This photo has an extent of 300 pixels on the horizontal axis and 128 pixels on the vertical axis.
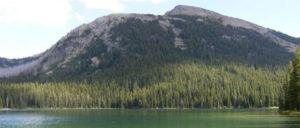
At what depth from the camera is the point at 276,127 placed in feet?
223

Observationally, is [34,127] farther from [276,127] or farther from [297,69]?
[297,69]

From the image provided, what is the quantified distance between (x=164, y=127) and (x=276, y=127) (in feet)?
74.9

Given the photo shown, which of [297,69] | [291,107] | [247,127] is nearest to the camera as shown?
[247,127]

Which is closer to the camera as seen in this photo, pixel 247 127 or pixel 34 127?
pixel 247 127

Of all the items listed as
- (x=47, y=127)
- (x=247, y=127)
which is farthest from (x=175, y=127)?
(x=47, y=127)

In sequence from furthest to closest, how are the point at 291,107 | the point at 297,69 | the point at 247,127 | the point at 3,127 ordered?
the point at 291,107, the point at 297,69, the point at 3,127, the point at 247,127

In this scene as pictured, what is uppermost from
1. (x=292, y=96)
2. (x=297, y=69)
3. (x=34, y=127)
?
(x=297, y=69)

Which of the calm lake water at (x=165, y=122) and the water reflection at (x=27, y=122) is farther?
the water reflection at (x=27, y=122)

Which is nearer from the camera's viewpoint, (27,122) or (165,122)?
(165,122)

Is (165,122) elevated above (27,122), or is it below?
above

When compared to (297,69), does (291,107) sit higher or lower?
lower

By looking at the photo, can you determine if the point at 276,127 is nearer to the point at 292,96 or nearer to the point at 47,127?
the point at 292,96

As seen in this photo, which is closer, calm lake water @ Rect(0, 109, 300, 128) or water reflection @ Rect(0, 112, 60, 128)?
calm lake water @ Rect(0, 109, 300, 128)

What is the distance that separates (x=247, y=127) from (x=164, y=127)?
17.4 meters
